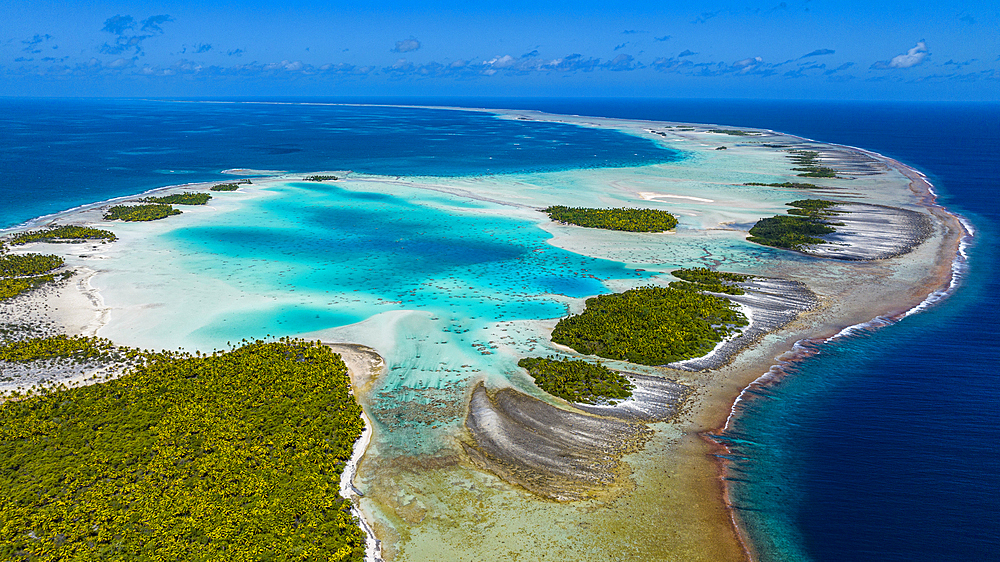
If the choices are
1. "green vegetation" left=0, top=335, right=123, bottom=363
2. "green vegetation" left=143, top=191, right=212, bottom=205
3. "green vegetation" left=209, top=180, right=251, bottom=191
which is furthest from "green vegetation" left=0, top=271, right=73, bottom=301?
"green vegetation" left=209, top=180, right=251, bottom=191

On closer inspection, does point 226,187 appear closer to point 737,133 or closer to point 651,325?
point 651,325

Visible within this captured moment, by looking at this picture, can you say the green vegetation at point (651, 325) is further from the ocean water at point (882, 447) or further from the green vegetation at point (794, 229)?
the green vegetation at point (794, 229)

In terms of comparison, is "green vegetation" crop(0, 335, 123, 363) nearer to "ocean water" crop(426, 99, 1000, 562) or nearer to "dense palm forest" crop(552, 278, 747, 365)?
"dense palm forest" crop(552, 278, 747, 365)

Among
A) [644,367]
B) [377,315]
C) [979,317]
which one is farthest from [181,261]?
[979,317]

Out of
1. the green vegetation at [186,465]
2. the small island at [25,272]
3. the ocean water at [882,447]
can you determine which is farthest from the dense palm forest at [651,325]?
the small island at [25,272]

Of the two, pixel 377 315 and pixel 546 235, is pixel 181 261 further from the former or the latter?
pixel 546 235

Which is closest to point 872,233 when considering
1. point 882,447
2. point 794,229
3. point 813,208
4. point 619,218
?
point 794,229

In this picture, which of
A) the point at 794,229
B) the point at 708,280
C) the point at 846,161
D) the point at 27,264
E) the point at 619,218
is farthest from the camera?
Answer: the point at 846,161
